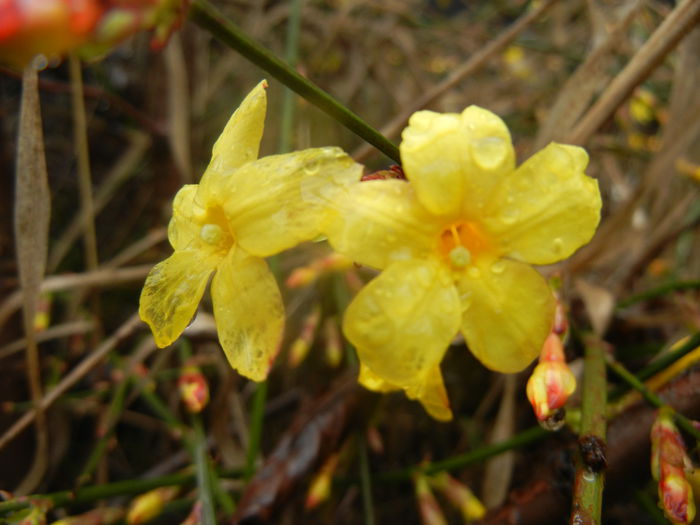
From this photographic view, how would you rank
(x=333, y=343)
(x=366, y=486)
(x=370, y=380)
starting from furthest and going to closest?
(x=333, y=343) < (x=366, y=486) < (x=370, y=380)

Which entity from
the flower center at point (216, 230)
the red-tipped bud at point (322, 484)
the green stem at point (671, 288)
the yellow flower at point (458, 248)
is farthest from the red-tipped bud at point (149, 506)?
the green stem at point (671, 288)

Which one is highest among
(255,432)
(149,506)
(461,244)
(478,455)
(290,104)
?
(461,244)

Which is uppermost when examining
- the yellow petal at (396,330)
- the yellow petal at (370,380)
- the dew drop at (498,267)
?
the dew drop at (498,267)

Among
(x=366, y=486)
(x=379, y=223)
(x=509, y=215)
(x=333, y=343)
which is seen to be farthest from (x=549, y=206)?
(x=333, y=343)

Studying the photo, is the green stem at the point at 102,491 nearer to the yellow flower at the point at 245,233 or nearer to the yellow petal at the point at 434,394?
the yellow flower at the point at 245,233

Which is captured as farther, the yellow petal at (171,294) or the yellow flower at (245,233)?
the yellow petal at (171,294)

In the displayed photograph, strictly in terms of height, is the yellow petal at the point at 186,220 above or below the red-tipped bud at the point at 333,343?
above

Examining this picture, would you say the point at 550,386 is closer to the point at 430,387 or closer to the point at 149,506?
the point at 430,387
